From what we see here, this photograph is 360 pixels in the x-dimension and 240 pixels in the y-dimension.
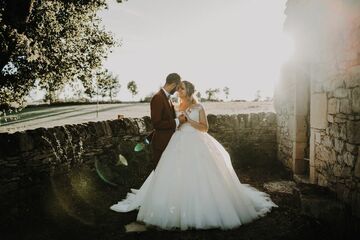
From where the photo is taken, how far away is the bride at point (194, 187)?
4363 millimetres

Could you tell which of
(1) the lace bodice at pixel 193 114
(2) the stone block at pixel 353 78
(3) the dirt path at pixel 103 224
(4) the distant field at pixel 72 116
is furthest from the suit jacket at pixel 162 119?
(4) the distant field at pixel 72 116

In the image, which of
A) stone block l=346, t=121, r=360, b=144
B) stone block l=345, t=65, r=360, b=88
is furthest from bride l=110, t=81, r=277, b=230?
stone block l=345, t=65, r=360, b=88

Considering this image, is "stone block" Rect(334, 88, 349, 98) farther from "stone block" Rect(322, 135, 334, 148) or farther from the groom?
the groom

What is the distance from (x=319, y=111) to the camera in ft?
18.0

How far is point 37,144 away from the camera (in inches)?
214

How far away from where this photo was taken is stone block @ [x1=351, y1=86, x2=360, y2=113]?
4203mm

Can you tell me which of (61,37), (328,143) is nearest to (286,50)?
(328,143)

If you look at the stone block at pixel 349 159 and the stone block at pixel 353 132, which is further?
the stone block at pixel 349 159

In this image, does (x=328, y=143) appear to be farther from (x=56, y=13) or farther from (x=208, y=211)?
(x=56, y=13)

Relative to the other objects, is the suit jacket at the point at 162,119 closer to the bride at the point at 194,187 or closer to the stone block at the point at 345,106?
the bride at the point at 194,187

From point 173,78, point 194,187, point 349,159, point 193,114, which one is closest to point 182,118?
point 193,114

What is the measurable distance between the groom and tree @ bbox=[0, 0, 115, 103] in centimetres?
469

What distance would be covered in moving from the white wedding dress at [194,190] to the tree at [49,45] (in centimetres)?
532

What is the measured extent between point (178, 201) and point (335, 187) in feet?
8.52
